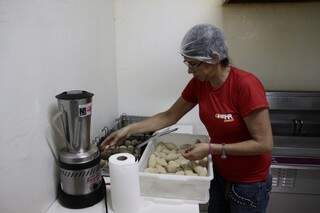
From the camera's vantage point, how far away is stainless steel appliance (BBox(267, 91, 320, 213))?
155 centimetres

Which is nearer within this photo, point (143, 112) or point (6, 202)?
point (6, 202)

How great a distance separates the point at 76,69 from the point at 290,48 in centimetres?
141

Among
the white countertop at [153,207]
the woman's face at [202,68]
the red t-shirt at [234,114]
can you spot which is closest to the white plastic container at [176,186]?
the white countertop at [153,207]

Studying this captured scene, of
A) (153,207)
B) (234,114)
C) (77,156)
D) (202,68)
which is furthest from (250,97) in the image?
(77,156)

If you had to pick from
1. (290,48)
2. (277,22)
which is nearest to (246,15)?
(277,22)

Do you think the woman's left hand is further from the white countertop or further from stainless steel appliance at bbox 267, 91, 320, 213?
stainless steel appliance at bbox 267, 91, 320, 213

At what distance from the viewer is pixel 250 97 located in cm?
100

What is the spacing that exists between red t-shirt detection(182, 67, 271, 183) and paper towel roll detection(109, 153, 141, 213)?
0.43 metres

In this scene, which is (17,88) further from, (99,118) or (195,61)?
(99,118)

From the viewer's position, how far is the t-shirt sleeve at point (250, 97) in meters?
0.99

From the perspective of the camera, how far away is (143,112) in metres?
2.01

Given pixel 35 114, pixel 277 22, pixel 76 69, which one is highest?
pixel 277 22

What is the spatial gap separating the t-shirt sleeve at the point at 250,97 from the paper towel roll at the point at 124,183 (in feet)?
1.53

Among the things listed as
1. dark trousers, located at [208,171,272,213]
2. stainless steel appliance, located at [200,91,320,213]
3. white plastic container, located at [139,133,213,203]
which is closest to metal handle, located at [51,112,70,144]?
white plastic container, located at [139,133,213,203]
